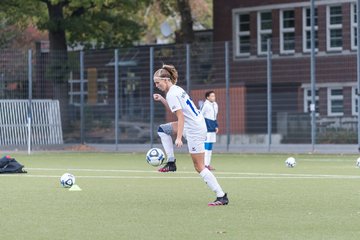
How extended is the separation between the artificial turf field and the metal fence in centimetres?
1171

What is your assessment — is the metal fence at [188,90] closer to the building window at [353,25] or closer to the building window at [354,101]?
the building window at [354,101]

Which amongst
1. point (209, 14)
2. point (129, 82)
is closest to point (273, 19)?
point (129, 82)

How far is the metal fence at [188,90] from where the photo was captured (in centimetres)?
3841

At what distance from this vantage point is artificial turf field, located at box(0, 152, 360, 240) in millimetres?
12016

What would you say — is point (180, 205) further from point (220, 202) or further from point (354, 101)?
point (354, 101)

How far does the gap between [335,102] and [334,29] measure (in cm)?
693

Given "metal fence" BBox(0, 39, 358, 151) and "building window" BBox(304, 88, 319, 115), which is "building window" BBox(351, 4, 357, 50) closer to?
"metal fence" BBox(0, 39, 358, 151)

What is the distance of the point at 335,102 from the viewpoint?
39969mm

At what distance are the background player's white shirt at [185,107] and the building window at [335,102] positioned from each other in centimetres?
2413

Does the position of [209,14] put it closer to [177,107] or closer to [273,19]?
[273,19]

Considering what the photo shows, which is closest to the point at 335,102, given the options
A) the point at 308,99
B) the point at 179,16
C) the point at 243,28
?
the point at 308,99

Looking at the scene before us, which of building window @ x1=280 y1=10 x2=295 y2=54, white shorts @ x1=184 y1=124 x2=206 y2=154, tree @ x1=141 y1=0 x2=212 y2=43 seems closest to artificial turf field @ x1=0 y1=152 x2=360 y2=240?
white shorts @ x1=184 y1=124 x2=206 y2=154

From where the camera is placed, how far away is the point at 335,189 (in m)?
18.4

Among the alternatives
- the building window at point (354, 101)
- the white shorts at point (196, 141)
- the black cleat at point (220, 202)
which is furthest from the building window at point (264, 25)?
the black cleat at point (220, 202)
